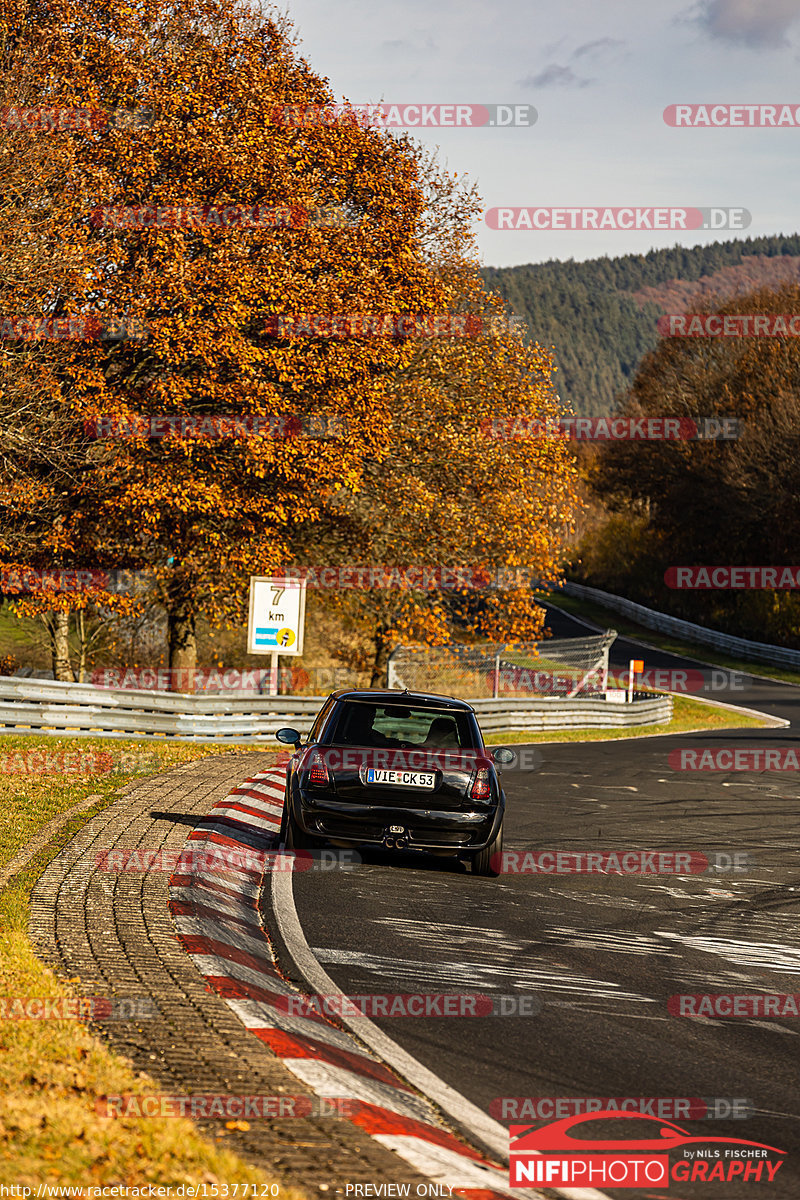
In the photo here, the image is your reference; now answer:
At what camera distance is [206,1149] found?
396 cm

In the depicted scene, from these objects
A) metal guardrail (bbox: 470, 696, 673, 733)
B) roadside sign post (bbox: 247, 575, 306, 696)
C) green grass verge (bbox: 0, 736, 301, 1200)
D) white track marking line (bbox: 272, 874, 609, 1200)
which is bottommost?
metal guardrail (bbox: 470, 696, 673, 733)

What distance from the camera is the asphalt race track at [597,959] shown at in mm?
5133

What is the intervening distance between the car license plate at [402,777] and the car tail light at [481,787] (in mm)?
341

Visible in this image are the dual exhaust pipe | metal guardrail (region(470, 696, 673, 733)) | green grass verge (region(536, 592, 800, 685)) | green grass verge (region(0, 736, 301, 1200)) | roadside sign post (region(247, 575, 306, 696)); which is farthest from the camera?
green grass verge (region(536, 592, 800, 685))

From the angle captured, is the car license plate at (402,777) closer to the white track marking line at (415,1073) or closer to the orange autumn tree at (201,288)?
the white track marking line at (415,1073)

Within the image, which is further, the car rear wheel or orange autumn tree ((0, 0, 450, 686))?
orange autumn tree ((0, 0, 450, 686))

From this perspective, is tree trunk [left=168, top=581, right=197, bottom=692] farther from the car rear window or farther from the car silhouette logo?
the car silhouette logo

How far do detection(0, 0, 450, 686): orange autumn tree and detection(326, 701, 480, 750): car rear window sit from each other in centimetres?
1169

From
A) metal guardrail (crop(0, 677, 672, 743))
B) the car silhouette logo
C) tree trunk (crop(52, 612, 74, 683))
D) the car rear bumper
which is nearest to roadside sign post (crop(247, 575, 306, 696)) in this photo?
metal guardrail (crop(0, 677, 672, 743))

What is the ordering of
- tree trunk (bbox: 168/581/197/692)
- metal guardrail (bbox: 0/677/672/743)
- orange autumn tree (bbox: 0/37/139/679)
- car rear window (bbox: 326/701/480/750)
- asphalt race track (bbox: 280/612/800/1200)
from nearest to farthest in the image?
asphalt race track (bbox: 280/612/800/1200)
car rear window (bbox: 326/701/480/750)
metal guardrail (bbox: 0/677/672/743)
orange autumn tree (bbox: 0/37/139/679)
tree trunk (bbox: 168/581/197/692)

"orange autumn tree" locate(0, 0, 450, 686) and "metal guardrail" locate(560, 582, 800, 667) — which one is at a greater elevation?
"orange autumn tree" locate(0, 0, 450, 686)

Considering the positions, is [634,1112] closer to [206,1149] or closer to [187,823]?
[206,1149]

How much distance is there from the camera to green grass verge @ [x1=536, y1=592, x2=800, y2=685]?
158 ft

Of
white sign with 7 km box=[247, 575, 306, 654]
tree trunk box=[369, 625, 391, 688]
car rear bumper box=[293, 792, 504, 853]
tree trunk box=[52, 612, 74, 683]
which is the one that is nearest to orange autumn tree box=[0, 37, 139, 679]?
white sign with 7 km box=[247, 575, 306, 654]
